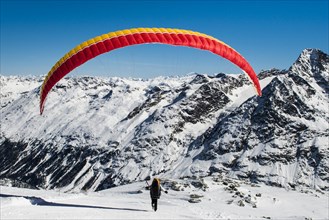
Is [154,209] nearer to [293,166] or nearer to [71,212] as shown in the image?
[71,212]

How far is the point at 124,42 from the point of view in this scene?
77.3ft

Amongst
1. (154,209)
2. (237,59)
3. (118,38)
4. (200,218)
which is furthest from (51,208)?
(237,59)

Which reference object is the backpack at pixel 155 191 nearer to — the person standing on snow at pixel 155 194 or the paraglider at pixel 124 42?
the person standing on snow at pixel 155 194

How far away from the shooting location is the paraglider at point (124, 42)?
76.9ft

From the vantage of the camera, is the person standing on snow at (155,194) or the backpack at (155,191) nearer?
the person standing on snow at (155,194)

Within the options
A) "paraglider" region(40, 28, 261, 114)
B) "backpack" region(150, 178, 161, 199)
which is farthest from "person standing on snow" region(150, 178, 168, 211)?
"paraglider" region(40, 28, 261, 114)

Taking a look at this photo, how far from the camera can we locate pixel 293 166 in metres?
193

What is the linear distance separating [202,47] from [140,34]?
432 cm

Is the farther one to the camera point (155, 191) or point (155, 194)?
point (155, 191)

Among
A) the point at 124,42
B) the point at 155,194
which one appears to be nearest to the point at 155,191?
the point at 155,194

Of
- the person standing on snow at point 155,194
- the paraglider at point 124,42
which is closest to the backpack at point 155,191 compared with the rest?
the person standing on snow at point 155,194

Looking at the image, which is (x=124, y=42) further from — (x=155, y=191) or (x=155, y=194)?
(x=155, y=194)

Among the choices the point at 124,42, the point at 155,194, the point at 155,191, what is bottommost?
the point at 155,194

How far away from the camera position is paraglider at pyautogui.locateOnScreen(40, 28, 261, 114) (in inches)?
923
